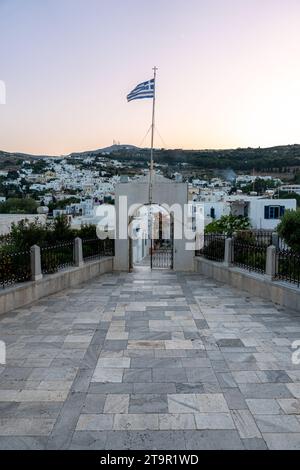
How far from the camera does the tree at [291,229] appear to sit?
14.8 metres

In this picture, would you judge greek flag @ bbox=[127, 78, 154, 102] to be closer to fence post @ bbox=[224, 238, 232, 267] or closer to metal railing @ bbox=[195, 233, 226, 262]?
metal railing @ bbox=[195, 233, 226, 262]

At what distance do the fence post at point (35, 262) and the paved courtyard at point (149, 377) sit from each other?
1.16 meters

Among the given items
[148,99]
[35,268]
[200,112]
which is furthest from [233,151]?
[35,268]

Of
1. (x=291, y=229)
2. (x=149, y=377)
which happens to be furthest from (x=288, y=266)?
(x=149, y=377)

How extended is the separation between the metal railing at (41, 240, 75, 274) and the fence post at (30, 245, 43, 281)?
721 mm

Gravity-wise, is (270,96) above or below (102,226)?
above

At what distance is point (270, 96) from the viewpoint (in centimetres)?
1967

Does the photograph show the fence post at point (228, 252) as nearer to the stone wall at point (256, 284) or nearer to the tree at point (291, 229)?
the stone wall at point (256, 284)

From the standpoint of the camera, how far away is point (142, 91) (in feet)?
49.6

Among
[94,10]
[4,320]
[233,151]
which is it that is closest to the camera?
[4,320]

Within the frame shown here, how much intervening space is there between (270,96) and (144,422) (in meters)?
19.4

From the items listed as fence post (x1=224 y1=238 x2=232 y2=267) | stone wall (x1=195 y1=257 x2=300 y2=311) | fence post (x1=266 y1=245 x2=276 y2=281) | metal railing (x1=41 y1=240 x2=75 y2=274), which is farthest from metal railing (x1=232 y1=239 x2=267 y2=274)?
metal railing (x1=41 y1=240 x2=75 y2=274)

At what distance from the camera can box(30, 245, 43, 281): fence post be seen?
10336 mm
